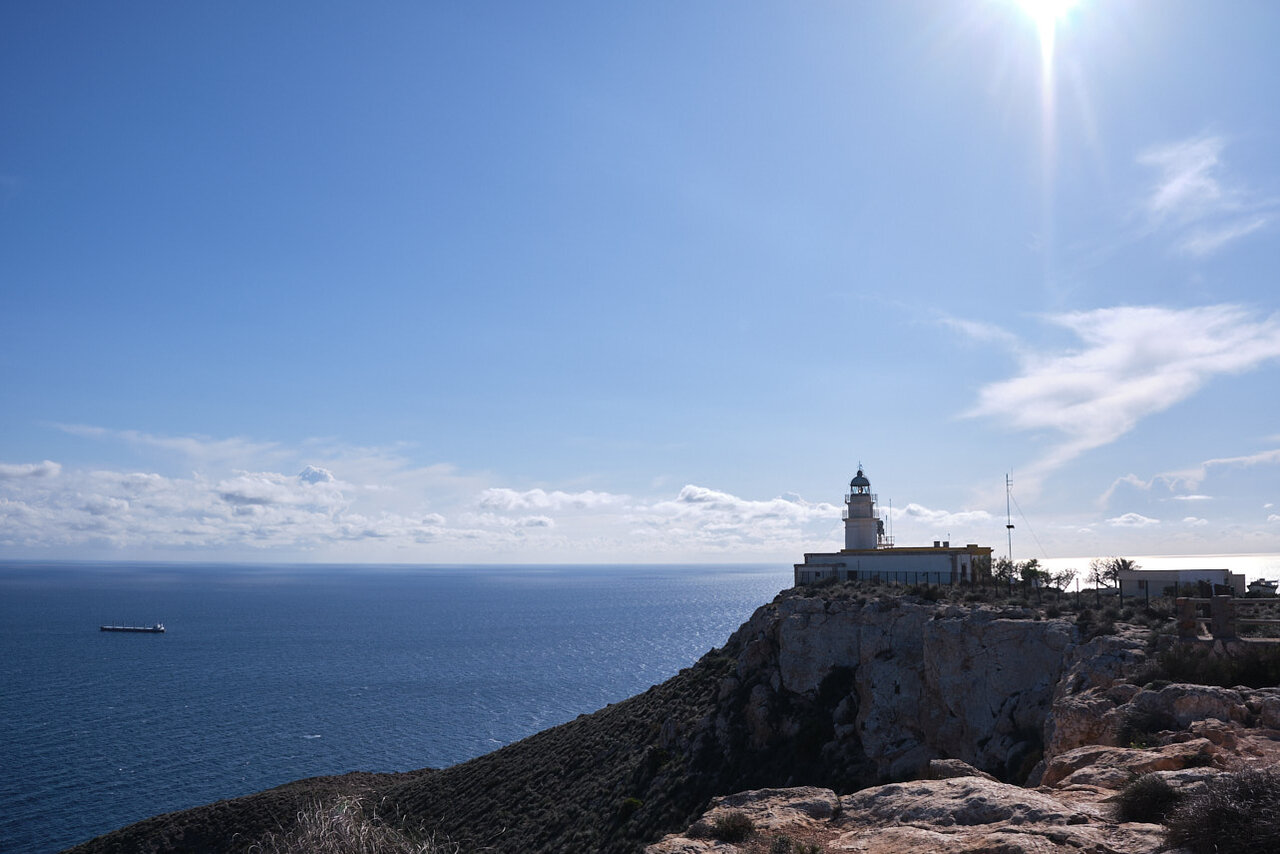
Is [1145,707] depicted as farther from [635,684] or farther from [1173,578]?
[635,684]

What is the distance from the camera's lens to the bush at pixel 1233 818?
21.6ft

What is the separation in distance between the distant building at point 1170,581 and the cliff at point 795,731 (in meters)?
6.66

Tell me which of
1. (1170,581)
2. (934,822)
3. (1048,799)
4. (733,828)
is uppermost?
(1170,581)

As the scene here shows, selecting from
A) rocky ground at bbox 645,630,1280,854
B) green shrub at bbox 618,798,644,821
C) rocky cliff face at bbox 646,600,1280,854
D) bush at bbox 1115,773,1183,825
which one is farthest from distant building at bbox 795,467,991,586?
bush at bbox 1115,773,1183,825

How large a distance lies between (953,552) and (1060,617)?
1649 cm

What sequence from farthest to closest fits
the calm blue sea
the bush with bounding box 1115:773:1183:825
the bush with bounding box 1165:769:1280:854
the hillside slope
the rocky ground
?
1. the calm blue sea
2. the hillside slope
3. the bush with bounding box 1115:773:1183:825
4. the rocky ground
5. the bush with bounding box 1165:769:1280:854

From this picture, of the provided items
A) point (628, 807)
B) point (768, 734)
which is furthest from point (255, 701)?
point (768, 734)

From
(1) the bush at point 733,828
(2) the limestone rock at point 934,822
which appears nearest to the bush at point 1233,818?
(2) the limestone rock at point 934,822

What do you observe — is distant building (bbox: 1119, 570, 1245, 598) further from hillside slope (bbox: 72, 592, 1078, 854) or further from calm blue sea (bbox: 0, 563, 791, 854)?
calm blue sea (bbox: 0, 563, 791, 854)

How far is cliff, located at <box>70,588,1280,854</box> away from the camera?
20516 mm

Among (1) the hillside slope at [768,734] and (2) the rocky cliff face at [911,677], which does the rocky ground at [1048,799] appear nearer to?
(2) the rocky cliff face at [911,677]

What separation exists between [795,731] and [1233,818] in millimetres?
26638

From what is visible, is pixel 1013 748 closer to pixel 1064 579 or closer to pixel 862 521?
pixel 1064 579

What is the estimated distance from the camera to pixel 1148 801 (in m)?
8.51
